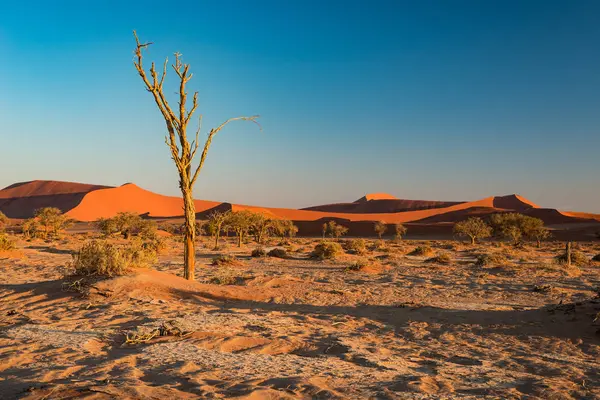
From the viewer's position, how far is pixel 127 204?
349 feet

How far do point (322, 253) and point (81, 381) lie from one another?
19.7m

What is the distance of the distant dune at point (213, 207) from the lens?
8806cm

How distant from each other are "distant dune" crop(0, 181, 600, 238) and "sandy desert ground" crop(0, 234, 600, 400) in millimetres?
64068

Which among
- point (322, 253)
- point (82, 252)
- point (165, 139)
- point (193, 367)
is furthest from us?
point (322, 253)

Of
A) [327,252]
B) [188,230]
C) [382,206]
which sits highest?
[382,206]

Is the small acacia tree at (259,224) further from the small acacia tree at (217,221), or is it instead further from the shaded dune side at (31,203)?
the shaded dune side at (31,203)

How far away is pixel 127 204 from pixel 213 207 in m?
21.2

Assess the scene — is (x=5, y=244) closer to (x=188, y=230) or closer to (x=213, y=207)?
(x=188, y=230)

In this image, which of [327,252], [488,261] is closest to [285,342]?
[488,261]

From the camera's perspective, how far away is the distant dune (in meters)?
88.1

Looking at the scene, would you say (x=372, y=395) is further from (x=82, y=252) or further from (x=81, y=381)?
(x=82, y=252)


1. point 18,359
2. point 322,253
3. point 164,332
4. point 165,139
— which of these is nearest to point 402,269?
point 322,253

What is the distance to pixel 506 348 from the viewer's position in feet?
21.6

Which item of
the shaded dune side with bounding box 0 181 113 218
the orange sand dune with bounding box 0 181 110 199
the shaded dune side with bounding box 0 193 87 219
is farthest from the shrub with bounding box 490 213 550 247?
the orange sand dune with bounding box 0 181 110 199
